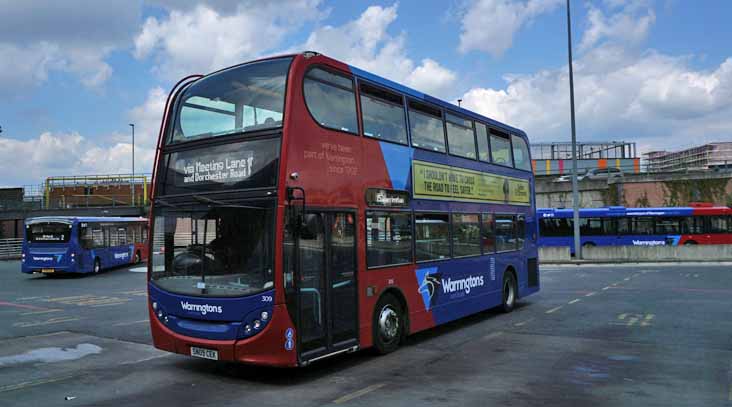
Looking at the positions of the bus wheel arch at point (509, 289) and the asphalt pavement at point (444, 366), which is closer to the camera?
the asphalt pavement at point (444, 366)

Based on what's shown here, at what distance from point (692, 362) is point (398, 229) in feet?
15.5

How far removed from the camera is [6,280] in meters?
24.4

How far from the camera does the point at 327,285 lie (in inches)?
311

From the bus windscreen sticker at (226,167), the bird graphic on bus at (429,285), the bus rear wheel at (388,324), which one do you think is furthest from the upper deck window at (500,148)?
the bus windscreen sticker at (226,167)

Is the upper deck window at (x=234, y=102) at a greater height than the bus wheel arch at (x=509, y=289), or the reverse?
the upper deck window at (x=234, y=102)

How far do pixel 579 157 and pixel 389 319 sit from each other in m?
64.6

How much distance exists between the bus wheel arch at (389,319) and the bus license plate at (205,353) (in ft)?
8.06

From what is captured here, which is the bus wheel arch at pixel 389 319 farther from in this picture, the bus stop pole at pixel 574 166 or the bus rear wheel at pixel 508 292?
the bus stop pole at pixel 574 166

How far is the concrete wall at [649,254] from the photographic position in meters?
29.4

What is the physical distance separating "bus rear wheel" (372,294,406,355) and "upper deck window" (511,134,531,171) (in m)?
6.41

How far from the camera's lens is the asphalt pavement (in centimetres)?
675

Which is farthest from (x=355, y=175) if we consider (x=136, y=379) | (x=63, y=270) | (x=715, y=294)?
(x=63, y=270)

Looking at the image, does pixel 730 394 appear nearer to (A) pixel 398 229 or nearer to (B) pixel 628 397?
(B) pixel 628 397

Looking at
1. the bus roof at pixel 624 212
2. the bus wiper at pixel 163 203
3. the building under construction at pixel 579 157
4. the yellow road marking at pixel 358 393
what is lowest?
the yellow road marking at pixel 358 393
